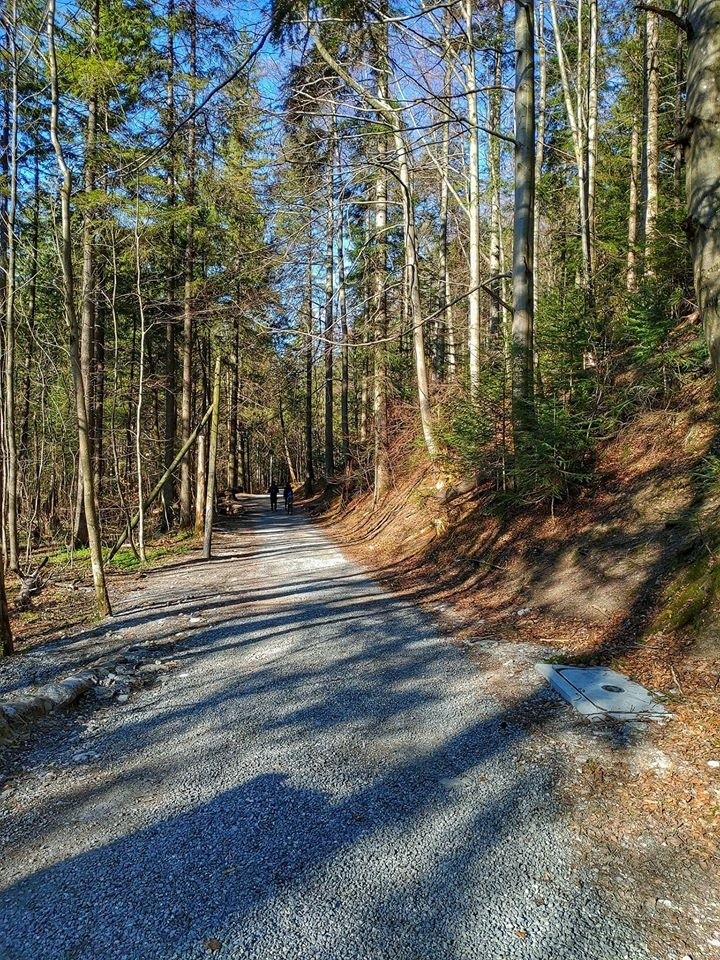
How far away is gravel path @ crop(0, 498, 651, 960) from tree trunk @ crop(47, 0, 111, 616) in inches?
116

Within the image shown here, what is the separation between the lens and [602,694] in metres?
4.23

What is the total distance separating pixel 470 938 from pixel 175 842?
154 cm

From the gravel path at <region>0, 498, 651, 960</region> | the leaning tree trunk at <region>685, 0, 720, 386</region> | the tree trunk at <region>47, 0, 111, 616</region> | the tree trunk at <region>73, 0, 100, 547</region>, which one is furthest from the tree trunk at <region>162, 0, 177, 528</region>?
the leaning tree trunk at <region>685, 0, 720, 386</region>

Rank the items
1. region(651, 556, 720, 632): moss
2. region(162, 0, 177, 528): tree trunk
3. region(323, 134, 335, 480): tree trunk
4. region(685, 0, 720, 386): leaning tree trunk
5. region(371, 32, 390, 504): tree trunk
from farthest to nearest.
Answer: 1. region(371, 32, 390, 504): tree trunk
2. region(162, 0, 177, 528): tree trunk
3. region(323, 134, 335, 480): tree trunk
4. region(651, 556, 720, 632): moss
5. region(685, 0, 720, 386): leaning tree trunk

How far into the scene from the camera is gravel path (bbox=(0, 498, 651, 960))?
225 centimetres

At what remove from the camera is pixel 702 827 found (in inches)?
109

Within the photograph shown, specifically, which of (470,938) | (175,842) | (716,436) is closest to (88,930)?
(175,842)

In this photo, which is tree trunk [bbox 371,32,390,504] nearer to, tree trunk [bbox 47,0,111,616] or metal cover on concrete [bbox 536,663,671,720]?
tree trunk [bbox 47,0,111,616]

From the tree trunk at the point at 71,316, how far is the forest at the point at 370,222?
37 millimetres

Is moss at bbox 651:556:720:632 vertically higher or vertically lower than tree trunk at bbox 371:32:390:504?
lower

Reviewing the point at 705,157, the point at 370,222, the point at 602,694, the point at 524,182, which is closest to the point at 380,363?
the point at 370,222

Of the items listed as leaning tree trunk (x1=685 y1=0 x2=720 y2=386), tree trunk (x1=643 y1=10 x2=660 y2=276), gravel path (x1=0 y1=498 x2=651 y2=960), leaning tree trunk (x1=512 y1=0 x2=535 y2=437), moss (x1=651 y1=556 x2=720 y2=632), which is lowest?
gravel path (x1=0 y1=498 x2=651 y2=960)

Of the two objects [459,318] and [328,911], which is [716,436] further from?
[459,318]

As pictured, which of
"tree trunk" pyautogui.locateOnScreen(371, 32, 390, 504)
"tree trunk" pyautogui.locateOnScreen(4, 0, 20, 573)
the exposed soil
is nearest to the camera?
the exposed soil
